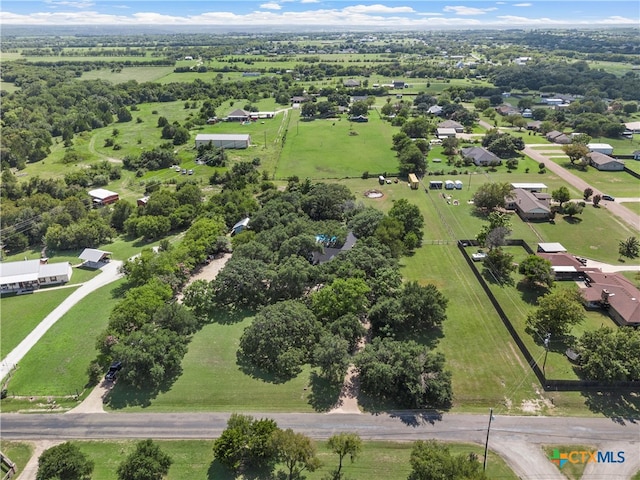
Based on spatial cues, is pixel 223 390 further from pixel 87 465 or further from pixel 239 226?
pixel 239 226

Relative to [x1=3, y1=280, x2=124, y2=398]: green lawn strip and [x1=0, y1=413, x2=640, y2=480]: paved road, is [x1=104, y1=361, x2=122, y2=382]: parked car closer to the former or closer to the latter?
[x1=3, y1=280, x2=124, y2=398]: green lawn strip

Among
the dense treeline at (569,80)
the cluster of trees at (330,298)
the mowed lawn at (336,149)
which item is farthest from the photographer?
the dense treeline at (569,80)

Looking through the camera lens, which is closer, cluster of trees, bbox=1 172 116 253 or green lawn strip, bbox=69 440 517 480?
green lawn strip, bbox=69 440 517 480

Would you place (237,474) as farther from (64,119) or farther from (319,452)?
(64,119)

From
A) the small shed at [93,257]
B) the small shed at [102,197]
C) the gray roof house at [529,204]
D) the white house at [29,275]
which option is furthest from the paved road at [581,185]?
the small shed at [102,197]

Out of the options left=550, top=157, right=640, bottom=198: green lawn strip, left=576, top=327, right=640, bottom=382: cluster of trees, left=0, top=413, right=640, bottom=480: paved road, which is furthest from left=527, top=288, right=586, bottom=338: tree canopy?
left=550, top=157, right=640, bottom=198: green lawn strip

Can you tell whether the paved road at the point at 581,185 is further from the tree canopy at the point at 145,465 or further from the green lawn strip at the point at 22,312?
the green lawn strip at the point at 22,312
